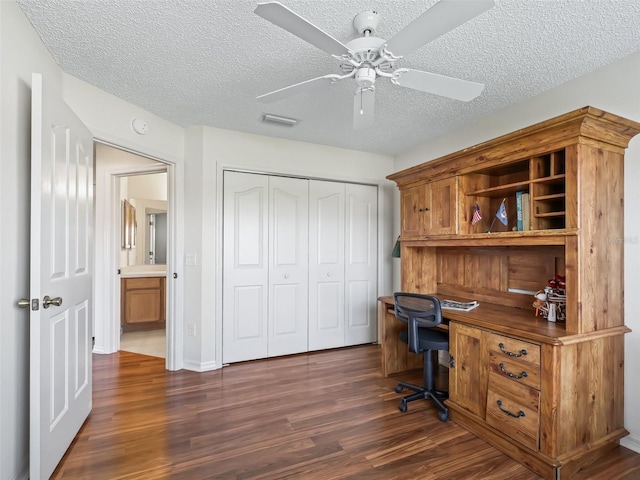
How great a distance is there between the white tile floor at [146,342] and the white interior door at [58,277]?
60.6 inches

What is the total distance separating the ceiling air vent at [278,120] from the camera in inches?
117

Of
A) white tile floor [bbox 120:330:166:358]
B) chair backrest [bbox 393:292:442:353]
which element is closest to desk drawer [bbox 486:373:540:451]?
chair backrest [bbox 393:292:442:353]

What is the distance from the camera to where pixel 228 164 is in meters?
3.37

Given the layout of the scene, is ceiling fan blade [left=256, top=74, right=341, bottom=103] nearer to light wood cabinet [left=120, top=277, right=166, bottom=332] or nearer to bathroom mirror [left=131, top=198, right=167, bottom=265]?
light wood cabinet [left=120, top=277, right=166, bottom=332]

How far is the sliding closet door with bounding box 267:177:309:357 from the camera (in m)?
3.62

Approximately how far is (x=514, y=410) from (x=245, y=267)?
259cm

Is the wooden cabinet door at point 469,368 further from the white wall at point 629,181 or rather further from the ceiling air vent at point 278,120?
the ceiling air vent at point 278,120

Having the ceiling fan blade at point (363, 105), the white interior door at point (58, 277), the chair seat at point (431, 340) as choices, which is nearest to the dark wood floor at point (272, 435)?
the white interior door at point (58, 277)

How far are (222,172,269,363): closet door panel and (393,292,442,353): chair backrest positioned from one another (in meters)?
1.66

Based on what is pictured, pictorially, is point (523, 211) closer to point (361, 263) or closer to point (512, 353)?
point (512, 353)

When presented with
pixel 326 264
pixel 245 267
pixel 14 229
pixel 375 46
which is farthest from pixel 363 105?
pixel 326 264

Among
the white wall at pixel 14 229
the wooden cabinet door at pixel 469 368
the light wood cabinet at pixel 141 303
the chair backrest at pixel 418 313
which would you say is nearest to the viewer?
the white wall at pixel 14 229

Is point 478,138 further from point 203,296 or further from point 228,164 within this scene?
point 203,296

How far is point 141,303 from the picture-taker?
4.63 metres
